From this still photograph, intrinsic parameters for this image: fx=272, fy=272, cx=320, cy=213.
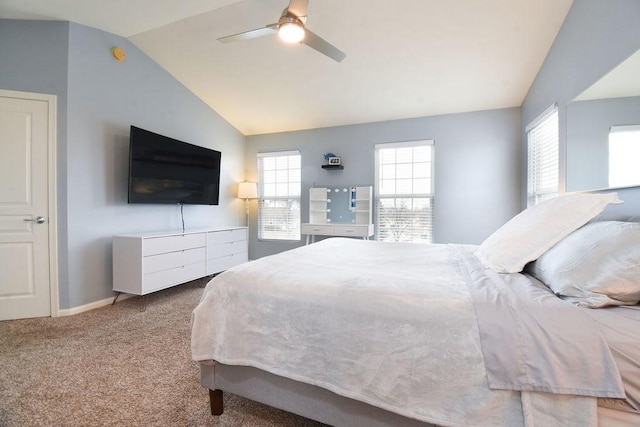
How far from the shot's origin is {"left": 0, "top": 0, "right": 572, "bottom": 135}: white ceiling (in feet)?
8.46

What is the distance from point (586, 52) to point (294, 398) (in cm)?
315

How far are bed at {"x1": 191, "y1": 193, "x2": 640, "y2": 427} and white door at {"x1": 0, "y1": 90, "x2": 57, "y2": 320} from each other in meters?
2.50

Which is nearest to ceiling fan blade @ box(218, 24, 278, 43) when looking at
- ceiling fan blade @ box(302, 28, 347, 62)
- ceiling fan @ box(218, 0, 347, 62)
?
ceiling fan @ box(218, 0, 347, 62)

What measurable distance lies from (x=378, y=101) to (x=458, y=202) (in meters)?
1.89

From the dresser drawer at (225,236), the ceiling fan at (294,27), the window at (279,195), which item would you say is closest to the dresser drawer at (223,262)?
the dresser drawer at (225,236)

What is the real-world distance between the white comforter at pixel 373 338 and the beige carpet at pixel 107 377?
43 centimetres

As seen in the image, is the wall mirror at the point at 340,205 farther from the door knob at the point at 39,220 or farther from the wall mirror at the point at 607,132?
the door knob at the point at 39,220

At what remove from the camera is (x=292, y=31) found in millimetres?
1974

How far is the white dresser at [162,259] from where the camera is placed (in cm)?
279

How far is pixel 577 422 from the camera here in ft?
2.58

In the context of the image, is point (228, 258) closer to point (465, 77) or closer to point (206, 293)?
point (206, 293)

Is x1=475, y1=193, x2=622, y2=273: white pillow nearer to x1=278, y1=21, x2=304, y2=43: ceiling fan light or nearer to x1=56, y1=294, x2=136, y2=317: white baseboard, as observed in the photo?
x1=278, y1=21, x2=304, y2=43: ceiling fan light

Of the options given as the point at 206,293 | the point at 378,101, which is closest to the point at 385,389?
the point at 206,293

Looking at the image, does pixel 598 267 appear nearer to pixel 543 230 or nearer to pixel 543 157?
pixel 543 230
